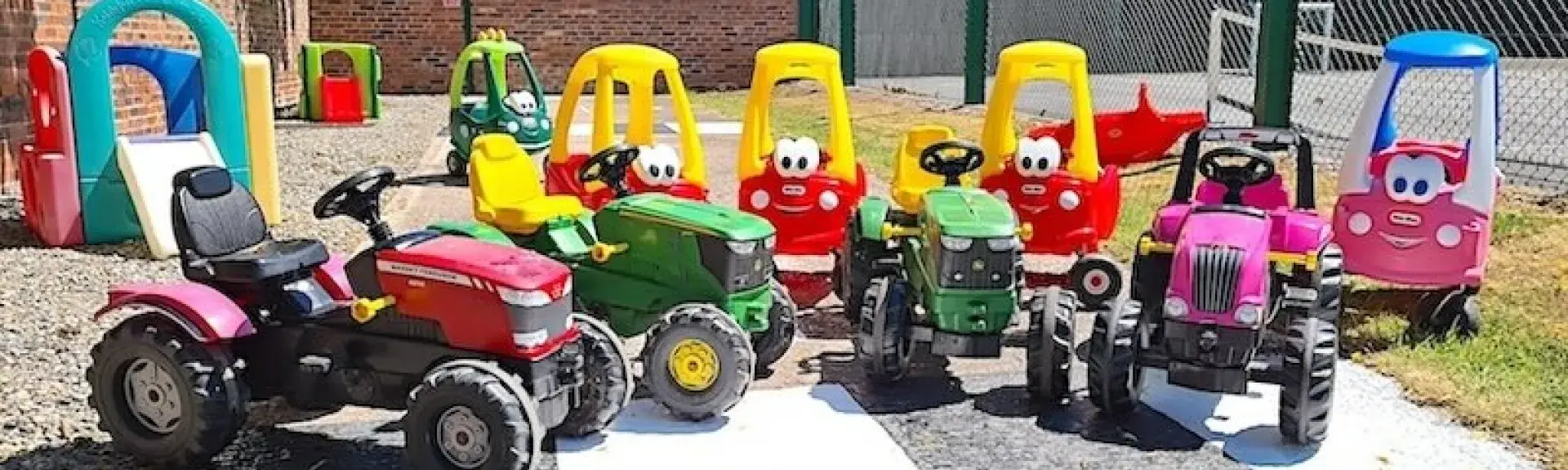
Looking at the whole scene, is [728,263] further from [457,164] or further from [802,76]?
[457,164]

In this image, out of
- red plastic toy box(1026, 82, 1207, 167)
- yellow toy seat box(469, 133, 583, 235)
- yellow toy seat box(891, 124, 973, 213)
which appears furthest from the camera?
red plastic toy box(1026, 82, 1207, 167)

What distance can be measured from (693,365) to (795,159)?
190 cm

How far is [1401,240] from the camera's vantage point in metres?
4.98

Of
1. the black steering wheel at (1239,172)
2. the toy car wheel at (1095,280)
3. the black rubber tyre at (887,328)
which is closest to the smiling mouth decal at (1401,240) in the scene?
the black steering wheel at (1239,172)

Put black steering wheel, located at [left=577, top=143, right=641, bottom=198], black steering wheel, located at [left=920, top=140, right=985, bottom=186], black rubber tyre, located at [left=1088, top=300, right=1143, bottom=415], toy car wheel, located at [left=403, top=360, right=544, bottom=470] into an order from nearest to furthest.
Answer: toy car wheel, located at [left=403, top=360, right=544, bottom=470]
black rubber tyre, located at [left=1088, top=300, right=1143, bottom=415]
black steering wheel, located at [left=577, top=143, right=641, bottom=198]
black steering wheel, located at [left=920, top=140, right=985, bottom=186]

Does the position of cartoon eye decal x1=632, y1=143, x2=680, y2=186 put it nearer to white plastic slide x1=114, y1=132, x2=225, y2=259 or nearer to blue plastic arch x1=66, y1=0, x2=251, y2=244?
white plastic slide x1=114, y1=132, x2=225, y2=259

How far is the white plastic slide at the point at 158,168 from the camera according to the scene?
6320 mm

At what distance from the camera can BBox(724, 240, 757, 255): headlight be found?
4348 millimetres

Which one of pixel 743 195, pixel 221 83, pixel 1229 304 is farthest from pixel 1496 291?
pixel 221 83

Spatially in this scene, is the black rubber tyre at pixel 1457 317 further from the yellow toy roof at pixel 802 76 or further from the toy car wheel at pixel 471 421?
the toy car wheel at pixel 471 421

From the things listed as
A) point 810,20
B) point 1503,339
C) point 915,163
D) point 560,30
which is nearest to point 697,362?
point 915,163

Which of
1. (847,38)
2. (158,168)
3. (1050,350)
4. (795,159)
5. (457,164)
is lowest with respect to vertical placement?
(1050,350)

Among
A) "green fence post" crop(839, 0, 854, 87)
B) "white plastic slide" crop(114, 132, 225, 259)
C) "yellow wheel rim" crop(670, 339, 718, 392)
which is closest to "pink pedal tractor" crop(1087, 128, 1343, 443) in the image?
"yellow wheel rim" crop(670, 339, 718, 392)

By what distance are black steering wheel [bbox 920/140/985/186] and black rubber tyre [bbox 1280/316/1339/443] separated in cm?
164
